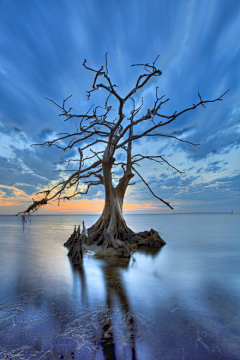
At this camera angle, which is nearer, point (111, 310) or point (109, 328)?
point (109, 328)

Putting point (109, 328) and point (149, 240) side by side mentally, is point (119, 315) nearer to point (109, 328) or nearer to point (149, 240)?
point (109, 328)

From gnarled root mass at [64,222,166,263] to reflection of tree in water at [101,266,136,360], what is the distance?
2078mm

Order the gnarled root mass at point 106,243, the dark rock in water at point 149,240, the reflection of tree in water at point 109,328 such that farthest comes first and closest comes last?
the dark rock in water at point 149,240 < the gnarled root mass at point 106,243 < the reflection of tree in water at point 109,328

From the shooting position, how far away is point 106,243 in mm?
8586

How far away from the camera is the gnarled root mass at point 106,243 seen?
7.59m

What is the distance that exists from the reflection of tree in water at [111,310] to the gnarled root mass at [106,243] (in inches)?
81.8

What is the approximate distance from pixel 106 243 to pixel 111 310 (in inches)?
216

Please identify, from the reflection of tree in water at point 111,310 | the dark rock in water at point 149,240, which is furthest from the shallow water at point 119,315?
the dark rock in water at point 149,240

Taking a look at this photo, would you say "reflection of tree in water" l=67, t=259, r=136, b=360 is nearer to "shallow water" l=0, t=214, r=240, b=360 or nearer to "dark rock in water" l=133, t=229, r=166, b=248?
"shallow water" l=0, t=214, r=240, b=360

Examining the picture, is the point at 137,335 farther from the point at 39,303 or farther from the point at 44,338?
the point at 39,303

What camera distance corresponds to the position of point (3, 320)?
9.47 feet

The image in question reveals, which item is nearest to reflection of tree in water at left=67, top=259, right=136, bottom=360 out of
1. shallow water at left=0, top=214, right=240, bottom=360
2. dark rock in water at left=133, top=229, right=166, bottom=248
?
shallow water at left=0, top=214, right=240, bottom=360

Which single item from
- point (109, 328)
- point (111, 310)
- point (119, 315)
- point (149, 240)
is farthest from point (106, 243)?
point (109, 328)

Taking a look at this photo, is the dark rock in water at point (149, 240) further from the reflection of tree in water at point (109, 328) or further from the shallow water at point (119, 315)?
the reflection of tree in water at point (109, 328)
